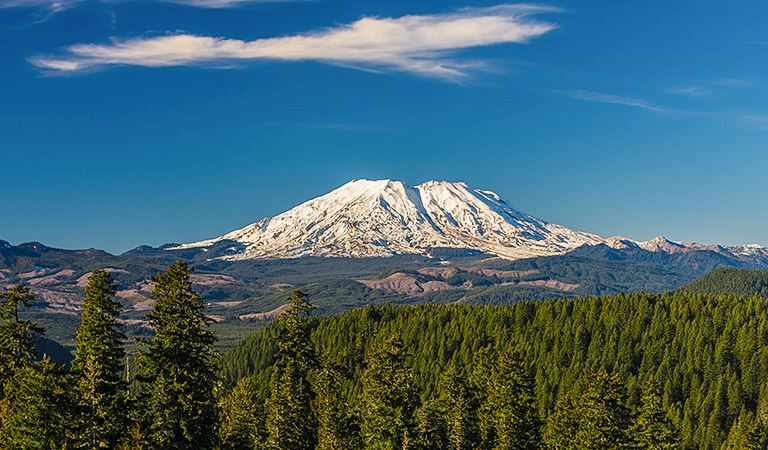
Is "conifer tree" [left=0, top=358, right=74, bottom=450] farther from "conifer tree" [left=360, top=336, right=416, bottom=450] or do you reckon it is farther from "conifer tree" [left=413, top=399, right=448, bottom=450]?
"conifer tree" [left=413, top=399, right=448, bottom=450]

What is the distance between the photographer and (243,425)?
3164 inches

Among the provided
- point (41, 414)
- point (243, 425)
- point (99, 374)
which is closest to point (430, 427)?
point (243, 425)

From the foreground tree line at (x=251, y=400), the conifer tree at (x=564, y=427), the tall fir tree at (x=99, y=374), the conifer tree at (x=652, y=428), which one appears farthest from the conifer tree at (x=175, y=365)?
the conifer tree at (x=564, y=427)

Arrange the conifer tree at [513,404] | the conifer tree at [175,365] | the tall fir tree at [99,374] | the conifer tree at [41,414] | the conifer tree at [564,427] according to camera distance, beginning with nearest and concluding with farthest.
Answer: the conifer tree at [175,365]
the conifer tree at [41,414]
the tall fir tree at [99,374]
the conifer tree at [513,404]
the conifer tree at [564,427]

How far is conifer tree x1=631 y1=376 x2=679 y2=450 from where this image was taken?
76.2 meters

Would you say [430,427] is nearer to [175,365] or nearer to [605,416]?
[605,416]

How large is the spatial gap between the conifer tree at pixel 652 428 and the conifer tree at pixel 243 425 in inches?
1449

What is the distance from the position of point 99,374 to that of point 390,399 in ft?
77.7

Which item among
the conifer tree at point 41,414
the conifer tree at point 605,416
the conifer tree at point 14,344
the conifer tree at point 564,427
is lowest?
the conifer tree at point 564,427

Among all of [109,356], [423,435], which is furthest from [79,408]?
[423,435]

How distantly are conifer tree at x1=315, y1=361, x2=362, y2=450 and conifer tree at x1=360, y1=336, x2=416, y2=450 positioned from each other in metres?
9.89

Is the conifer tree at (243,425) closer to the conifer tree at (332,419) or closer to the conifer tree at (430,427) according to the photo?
the conifer tree at (332,419)

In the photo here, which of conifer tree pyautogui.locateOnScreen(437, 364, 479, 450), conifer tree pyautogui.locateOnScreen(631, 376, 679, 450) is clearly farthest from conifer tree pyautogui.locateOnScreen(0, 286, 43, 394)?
conifer tree pyautogui.locateOnScreen(631, 376, 679, 450)

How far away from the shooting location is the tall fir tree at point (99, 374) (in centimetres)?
5641
